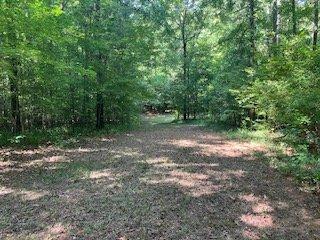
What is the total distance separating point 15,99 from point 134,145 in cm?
505

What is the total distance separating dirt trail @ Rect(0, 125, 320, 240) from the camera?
5.67m

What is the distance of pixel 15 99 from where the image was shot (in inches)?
535

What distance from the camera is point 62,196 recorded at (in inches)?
285

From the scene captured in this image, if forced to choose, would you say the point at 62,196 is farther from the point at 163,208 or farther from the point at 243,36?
the point at 243,36

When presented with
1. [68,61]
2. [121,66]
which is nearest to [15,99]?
[68,61]

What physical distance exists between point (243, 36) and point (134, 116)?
32.0 feet

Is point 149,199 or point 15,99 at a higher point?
point 15,99

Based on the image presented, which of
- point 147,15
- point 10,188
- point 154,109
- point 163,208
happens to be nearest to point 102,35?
point 147,15

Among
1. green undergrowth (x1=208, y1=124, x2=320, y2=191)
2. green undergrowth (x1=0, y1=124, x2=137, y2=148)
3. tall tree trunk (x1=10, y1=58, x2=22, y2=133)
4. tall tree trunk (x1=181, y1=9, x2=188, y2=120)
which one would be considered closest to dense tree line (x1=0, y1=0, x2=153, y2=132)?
tall tree trunk (x1=10, y1=58, x2=22, y2=133)

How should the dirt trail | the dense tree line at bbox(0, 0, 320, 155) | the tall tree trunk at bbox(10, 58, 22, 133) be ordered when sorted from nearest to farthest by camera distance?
the dirt trail < the dense tree line at bbox(0, 0, 320, 155) < the tall tree trunk at bbox(10, 58, 22, 133)

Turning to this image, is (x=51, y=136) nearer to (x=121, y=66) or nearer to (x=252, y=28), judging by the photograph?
(x=121, y=66)

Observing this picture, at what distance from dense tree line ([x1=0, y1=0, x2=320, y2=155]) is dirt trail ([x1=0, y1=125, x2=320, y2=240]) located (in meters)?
1.99

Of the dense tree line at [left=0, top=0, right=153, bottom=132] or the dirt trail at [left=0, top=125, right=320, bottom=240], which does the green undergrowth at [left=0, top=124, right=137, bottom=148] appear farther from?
the dirt trail at [left=0, top=125, right=320, bottom=240]

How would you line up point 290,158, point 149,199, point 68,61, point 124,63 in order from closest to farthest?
point 149,199 < point 290,158 < point 68,61 < point 124,63
